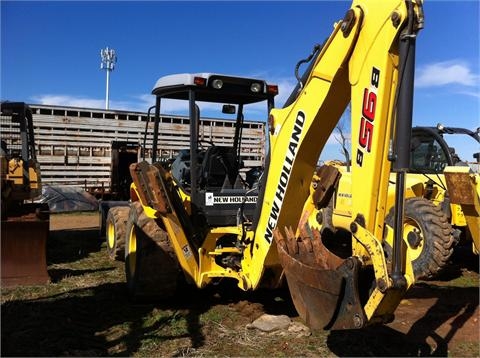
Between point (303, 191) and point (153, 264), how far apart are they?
85.2 inches

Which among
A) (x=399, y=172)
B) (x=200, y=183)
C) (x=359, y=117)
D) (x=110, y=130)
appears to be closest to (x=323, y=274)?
(x=399, y=172)

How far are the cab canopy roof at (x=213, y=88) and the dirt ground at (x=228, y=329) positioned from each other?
242cm

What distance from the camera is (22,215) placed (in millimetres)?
7668

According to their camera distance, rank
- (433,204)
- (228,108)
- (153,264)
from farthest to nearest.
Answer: (433,204) < (228,108) < (153,264)

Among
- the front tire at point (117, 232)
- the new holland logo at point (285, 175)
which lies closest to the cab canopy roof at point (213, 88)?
the new holland logo at point (285, 175)

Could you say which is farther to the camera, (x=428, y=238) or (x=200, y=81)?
(x=428, y=238)

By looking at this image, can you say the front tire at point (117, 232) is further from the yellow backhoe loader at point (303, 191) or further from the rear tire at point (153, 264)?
the rear tire at point (153, 264)

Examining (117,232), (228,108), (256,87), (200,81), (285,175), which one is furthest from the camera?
(117,232)

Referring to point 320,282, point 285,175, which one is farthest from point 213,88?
point 320,282

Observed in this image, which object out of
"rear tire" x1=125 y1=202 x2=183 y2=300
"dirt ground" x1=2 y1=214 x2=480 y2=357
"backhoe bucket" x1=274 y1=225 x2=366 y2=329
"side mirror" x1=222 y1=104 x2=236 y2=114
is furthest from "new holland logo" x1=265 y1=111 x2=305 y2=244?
"side mirror" x1=222 y1=104 x2=236 y2=114

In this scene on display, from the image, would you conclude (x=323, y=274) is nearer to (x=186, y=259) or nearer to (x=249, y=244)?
(x=249, y=244)

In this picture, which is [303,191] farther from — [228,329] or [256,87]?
[256,87]

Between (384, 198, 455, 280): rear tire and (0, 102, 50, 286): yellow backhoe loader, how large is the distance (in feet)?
16.6

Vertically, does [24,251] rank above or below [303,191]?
below
